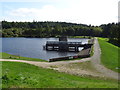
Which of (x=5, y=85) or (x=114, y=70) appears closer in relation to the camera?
(x=5, y=85)

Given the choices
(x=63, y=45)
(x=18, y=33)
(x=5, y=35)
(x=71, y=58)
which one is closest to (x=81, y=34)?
(x=18, y=33)

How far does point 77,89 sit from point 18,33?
497 ft

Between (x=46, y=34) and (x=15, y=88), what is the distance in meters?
142

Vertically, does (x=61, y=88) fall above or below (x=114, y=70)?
above

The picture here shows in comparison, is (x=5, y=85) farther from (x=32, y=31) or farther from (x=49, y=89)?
(x=32, y=31)

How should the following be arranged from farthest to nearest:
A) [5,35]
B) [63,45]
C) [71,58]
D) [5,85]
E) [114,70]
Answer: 1. [5,35]
2. [63,45]
3. [71,58]
4. [114,70]
5. [5,85]

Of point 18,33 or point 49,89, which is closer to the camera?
point 49,89

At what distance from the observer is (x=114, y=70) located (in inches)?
989

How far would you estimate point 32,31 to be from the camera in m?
153

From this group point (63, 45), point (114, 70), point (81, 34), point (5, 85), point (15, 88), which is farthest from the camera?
point (81, 34)

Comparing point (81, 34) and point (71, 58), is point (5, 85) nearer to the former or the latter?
point (71, 58)

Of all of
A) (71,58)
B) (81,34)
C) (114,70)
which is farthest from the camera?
(81,34)

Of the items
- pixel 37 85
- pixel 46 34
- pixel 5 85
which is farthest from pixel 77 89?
pixel 46 34

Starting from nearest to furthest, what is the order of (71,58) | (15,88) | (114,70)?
(15,88) < (114,70) < (71,58)
